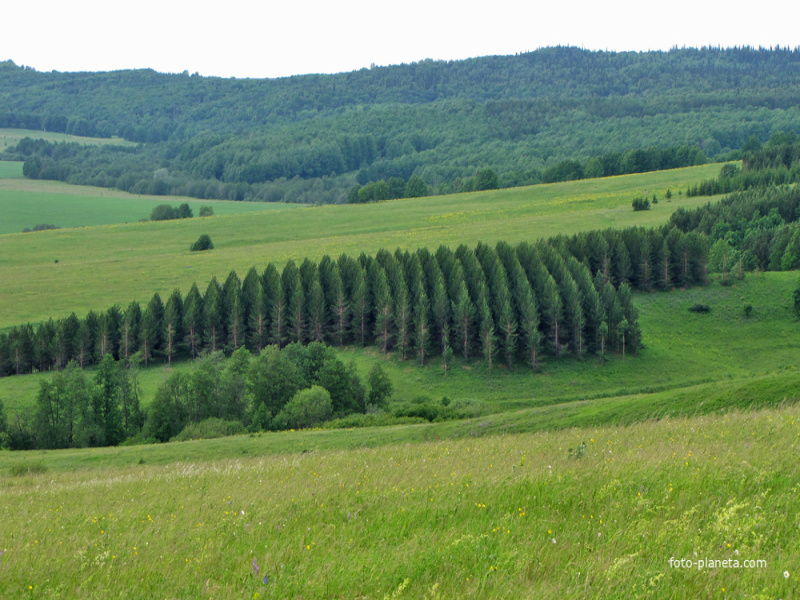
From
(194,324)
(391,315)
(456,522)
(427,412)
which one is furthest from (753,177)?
(456,522)

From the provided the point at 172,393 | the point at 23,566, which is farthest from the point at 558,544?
the point at 172,393

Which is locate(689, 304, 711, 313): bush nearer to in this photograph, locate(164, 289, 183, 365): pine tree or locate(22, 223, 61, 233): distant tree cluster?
locate(164, 289, 183, 365): pine tree

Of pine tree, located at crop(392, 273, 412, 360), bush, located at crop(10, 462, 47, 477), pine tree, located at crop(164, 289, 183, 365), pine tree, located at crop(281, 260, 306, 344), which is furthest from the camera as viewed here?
pine tree, located at crop(281, 260, 306, 344)

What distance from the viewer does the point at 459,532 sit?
34.2ft

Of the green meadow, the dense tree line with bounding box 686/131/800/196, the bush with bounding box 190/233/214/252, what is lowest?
the green meadow

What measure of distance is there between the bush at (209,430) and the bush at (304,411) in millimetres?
3532

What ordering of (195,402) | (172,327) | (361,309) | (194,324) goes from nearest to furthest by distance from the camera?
(195,402) < (172,327) < (194,324) < (361,309)

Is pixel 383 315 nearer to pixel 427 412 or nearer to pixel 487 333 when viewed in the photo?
pixel 487 333

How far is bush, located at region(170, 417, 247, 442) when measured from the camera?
184 ft

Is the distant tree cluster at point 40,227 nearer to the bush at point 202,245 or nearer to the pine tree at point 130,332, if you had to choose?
the bush at point 202,245

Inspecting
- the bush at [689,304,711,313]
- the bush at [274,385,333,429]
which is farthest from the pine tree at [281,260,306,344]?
the bush at [689,304,711,313]

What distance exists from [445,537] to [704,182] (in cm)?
18141

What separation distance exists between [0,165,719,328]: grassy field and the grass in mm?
103214

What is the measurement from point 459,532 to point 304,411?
1995 inches
